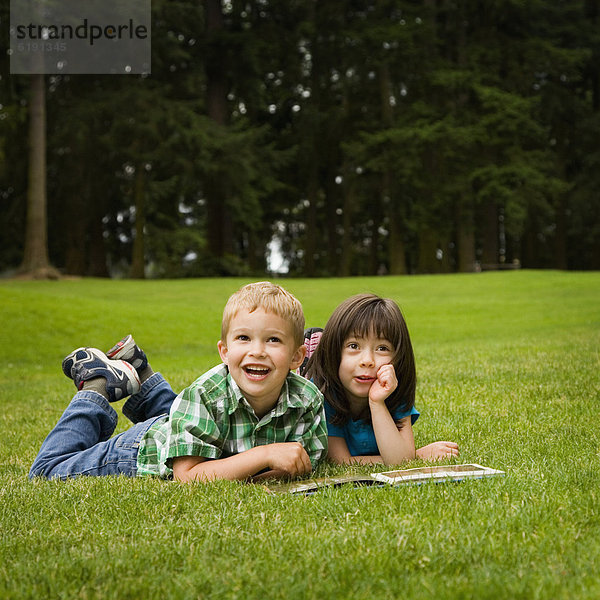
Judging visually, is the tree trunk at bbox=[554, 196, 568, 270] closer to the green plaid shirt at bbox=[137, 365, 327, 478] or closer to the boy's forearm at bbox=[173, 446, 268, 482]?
the green plaid shirt at bbox=[137, 365, 327, 478]

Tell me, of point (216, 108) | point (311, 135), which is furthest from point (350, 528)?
point (311, 135)

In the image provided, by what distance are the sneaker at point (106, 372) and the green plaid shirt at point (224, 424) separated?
2.19ft

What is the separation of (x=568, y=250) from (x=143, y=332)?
42.2 meters

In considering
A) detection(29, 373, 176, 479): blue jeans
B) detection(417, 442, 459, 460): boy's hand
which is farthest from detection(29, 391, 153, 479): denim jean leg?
detection(417, 442, 459, 460): boy's hand

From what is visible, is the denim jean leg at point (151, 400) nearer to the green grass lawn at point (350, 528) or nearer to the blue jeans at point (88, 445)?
the blue jeans at point (88, 445)

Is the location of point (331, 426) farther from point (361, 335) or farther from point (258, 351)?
point (258, 351)

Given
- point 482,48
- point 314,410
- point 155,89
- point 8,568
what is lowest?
point 8,568

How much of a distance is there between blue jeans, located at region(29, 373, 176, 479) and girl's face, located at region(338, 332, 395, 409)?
3.70 feet

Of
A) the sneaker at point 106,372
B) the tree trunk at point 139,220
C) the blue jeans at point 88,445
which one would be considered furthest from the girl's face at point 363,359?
the tree trunk at point 139,220

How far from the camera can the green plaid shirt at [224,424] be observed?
3654 millimetres

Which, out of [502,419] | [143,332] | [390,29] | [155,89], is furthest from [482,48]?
[502,419]

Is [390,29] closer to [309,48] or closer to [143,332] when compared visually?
[309,48]

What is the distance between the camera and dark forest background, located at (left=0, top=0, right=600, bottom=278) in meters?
31.0

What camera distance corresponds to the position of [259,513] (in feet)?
10.3
